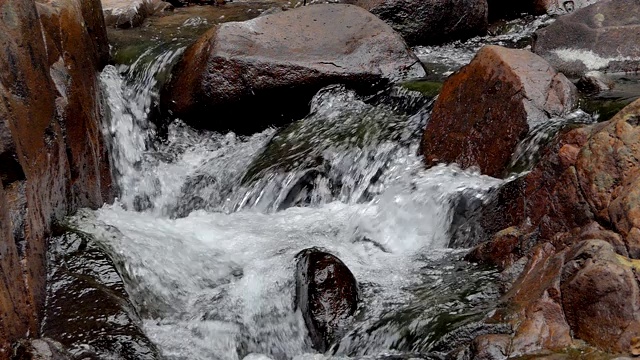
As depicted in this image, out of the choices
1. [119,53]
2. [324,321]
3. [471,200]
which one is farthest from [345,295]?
[119,53]

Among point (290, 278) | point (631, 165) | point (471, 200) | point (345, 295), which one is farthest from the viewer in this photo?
point (471, 200)

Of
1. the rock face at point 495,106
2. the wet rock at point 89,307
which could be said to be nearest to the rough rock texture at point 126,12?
the rock face at point 495,106

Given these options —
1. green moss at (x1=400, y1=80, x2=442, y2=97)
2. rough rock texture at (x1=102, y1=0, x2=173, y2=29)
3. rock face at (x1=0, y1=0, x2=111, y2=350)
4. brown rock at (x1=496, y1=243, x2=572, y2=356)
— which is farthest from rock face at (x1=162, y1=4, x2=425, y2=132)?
brown rock at (x1=496, y1=243, x2=572, y2=356)

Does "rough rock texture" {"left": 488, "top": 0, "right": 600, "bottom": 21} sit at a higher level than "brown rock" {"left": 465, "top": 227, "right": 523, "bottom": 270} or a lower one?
lower

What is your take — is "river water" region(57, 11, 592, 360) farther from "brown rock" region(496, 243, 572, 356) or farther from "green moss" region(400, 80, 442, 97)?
"brown rock" region(496, 243, 572, 356)

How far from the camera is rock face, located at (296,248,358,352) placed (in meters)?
4.60

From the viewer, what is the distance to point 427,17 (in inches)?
378

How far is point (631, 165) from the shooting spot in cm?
435

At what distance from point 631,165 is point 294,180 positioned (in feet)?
10.7

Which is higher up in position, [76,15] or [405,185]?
[76,15]

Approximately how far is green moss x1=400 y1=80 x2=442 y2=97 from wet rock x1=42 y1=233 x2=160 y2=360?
3.57 meters

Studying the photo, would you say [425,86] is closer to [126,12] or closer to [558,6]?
[558,6]

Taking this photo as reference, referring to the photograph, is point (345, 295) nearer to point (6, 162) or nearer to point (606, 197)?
point (606, 197)

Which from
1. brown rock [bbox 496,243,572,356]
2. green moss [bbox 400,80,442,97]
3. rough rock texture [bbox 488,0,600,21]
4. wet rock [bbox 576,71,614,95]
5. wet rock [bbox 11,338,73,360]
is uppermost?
brown rock [bbox 496,243,572,356]
